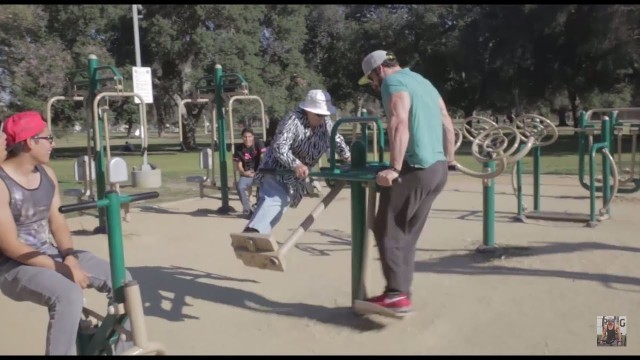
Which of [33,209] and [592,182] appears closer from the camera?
[33,209]

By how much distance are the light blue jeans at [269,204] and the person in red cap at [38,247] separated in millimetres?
1040

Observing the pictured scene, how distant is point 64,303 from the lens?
2.74m

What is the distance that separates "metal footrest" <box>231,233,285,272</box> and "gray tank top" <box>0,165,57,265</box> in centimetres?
102

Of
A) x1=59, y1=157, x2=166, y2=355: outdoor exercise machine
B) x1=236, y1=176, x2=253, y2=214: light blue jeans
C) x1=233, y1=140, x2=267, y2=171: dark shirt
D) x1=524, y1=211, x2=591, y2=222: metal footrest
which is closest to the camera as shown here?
x1=59, y1=157, x2=166, y2=355: outdoor exercise machine

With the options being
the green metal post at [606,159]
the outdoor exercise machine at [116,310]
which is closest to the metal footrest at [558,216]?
the green metal post at [606,159]

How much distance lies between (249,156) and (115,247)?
588 cm

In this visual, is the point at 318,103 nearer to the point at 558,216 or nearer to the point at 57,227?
the point at 57,227

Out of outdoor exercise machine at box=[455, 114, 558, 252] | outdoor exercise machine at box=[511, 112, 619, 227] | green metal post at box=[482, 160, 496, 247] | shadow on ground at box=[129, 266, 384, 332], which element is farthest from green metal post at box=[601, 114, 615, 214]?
shadow on ground at box=[129, 266, 384, 332]

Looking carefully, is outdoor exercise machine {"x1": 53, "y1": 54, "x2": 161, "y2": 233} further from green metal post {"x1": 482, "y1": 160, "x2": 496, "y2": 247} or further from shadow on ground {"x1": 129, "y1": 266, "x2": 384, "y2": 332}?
green metal post {"x1": 482, "y1": 160, "x2": 496, "y2": 247}

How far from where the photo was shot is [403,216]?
11.5 ft

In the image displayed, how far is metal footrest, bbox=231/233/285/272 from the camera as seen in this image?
3.55 meters

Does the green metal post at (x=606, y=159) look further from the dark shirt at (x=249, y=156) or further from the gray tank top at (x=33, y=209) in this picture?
the gray tank top at (x=33, y=209)

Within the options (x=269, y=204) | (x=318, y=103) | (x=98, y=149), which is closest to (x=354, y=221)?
(x=269, y=204)

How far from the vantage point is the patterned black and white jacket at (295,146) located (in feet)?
12.8
